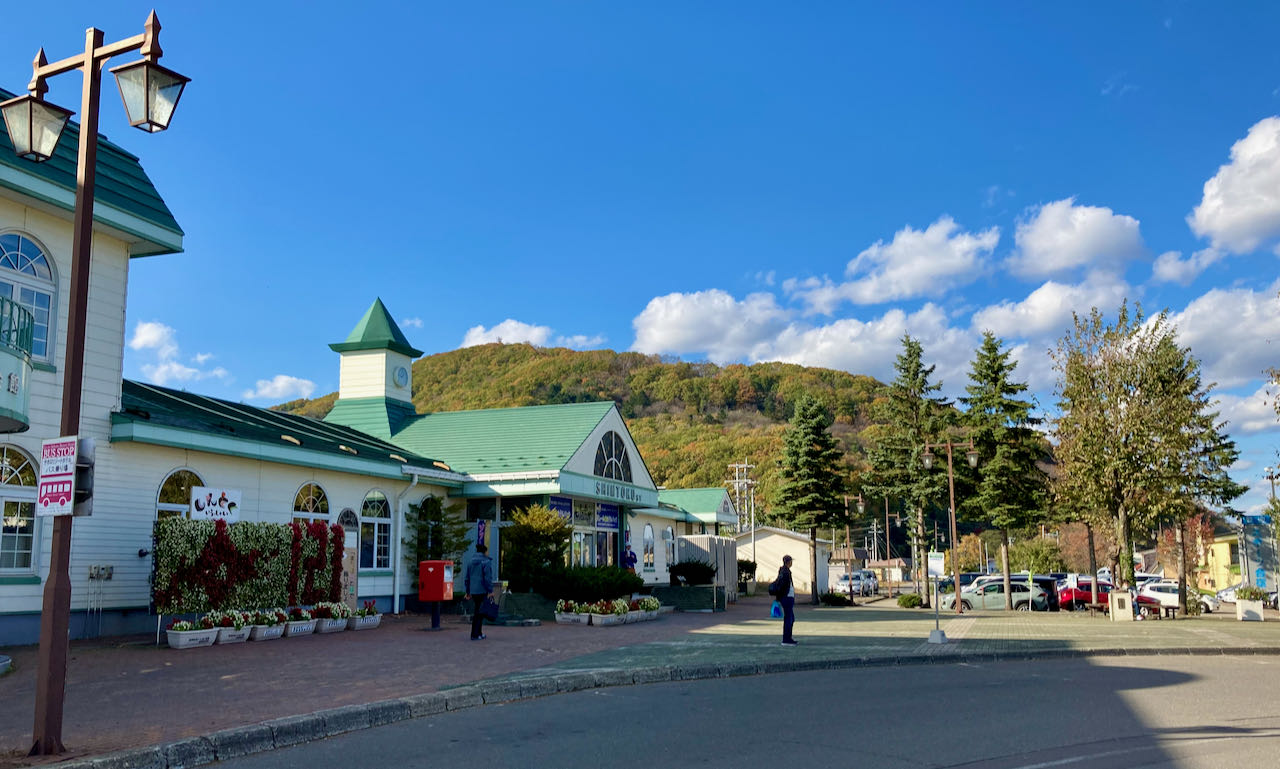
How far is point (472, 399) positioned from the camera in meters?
99.3

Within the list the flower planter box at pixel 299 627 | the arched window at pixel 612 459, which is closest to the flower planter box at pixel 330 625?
the flower planter box at pixel 299 627

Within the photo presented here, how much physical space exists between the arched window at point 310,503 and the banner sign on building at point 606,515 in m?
11.2

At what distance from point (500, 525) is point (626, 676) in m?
13.9

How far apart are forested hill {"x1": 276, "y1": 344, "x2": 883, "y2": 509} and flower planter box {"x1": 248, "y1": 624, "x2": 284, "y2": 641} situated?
6797 centimetres

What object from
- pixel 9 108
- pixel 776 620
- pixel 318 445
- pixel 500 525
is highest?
pixel 9 108

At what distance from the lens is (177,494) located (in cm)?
1839

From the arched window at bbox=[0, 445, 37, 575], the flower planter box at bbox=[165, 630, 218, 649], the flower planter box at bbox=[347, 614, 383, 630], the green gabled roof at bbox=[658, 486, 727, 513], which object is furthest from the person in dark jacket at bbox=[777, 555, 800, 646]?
the green gabled roof at bbox=[658, 486, 727, 513]

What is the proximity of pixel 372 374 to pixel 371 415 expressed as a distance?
5.05ft

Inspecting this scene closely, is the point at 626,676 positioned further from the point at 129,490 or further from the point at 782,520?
the point at 782,520

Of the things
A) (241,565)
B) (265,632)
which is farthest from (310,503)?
(265,632)

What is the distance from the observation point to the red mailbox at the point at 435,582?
20125 millimetres

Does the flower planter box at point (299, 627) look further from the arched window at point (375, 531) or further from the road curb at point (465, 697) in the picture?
the road curb at point (465, 697)

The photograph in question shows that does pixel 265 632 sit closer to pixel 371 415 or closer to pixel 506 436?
pixel 506 436

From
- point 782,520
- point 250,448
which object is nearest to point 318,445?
point 250,448
